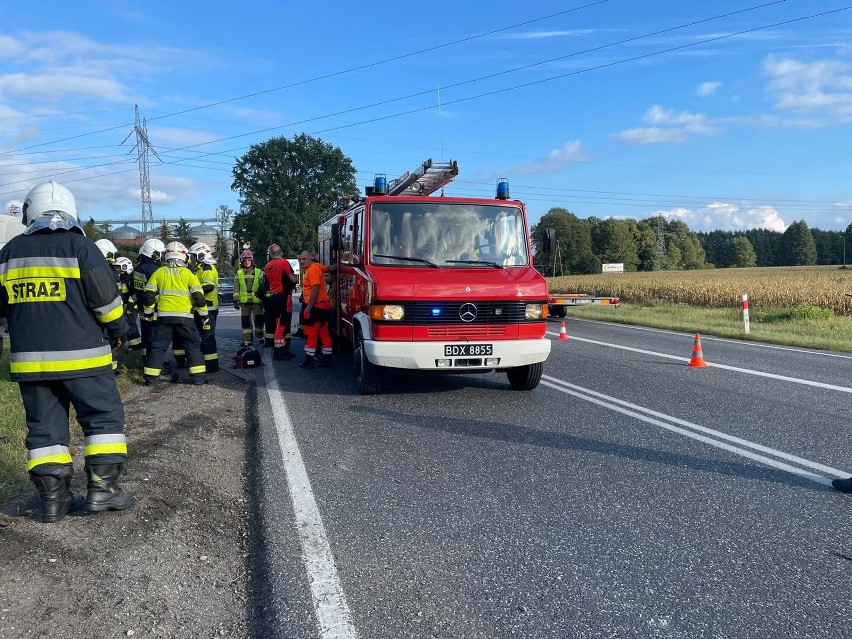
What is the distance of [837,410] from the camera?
7.00m

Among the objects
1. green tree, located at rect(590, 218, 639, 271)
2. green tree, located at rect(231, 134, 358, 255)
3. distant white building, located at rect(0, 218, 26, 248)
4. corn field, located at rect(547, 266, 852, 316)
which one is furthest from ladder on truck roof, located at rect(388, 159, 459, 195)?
green tree, located at rect(590, 218, 639, 271)

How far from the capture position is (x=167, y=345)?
8938mm

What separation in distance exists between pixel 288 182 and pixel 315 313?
57964 millimetres

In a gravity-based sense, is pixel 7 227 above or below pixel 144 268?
above

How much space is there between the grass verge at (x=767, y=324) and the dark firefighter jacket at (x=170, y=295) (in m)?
11.6

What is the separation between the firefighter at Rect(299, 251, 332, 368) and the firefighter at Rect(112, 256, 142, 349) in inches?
106

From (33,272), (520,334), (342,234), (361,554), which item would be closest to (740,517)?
(361,554)

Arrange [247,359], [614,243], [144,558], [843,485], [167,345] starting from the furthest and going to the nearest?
[614,243] < [247,359] < [167,345] < [843,485] < [144,558]

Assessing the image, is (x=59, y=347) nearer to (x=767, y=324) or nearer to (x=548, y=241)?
(x=548, y=241)

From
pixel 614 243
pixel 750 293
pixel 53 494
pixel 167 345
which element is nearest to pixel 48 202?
pixel 53 494

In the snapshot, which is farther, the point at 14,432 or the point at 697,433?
the point at 697,433

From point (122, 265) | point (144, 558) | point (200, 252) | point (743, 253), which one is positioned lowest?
point (144, 558)

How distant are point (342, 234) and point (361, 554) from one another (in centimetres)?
640

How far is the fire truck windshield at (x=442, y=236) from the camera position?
800 centimetres
